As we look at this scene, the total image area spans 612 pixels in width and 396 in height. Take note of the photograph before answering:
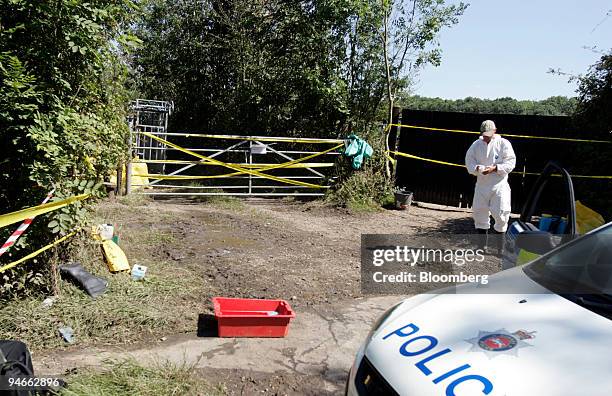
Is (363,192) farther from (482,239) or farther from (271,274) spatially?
(271,274)

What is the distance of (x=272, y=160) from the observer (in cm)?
1456

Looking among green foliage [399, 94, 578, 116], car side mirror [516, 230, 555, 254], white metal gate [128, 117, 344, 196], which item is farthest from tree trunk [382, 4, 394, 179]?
green foliage [399, 94, 578, 116]

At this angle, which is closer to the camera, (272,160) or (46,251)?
(46,251)

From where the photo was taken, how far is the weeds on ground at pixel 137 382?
3324 millimetres

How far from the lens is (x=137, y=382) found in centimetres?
344

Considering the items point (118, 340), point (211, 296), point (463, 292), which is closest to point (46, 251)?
point (118, 340)

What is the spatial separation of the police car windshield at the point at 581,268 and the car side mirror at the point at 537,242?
0.62 meters

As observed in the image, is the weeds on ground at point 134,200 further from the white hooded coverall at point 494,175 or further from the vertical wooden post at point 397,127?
the white hooded coverall at point 494,175

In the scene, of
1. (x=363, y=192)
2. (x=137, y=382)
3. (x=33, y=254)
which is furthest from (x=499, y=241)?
(x=33, y=254)

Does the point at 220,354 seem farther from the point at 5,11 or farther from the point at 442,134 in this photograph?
the point at 442,134

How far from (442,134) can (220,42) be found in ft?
26.9

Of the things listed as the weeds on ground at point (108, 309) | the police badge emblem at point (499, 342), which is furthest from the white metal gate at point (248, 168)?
the police badge emblem at point (499, 342)

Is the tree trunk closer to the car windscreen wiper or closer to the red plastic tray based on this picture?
the red plastic tray

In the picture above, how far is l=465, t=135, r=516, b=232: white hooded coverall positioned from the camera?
7090 mm
